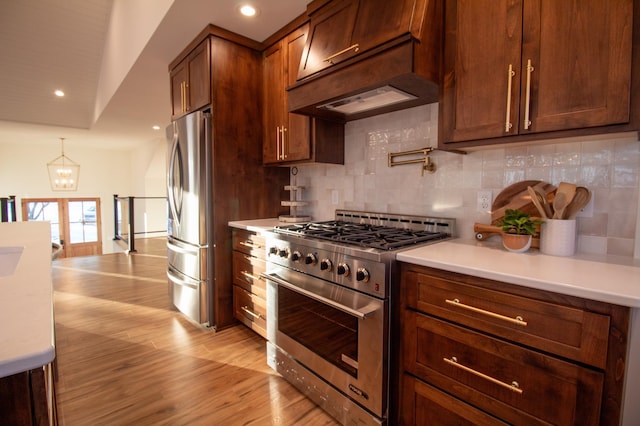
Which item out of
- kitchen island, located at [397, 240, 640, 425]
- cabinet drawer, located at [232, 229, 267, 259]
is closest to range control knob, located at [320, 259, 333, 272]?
kitchen island, located at [397, 240, 640, 425]

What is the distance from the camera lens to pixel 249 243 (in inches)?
96.6

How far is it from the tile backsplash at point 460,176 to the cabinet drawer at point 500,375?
711 millimetres

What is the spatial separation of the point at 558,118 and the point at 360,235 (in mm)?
1004

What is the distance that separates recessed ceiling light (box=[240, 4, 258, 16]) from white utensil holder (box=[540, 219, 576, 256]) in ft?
7.27

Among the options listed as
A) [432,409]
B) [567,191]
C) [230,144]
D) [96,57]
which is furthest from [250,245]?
[96,57]

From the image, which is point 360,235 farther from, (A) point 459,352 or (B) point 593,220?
(B) point 593,220

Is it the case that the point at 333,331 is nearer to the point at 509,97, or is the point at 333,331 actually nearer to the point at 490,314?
the point at 490,314

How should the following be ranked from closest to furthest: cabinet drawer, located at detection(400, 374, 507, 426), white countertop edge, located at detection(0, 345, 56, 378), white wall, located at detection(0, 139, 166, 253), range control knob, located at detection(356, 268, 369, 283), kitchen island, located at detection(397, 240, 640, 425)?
white countertop edge, located at detection(0, 345, 56, 378)
kitchen island, located at detection(397, 240, 640, 425)
cabinet drawer, located at detection(400, 374, 507, 426)
range control knob, located at detection(356, 268, 369, 283)
white wall, located at detection(0, 139, 166, 253)

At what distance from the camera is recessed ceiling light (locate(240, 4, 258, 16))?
2.16 meters

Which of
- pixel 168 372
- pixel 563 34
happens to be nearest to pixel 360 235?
pixel 563 34

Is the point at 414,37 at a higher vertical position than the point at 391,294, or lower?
higher

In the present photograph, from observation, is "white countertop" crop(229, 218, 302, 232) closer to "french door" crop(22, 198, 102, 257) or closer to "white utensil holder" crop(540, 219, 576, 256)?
"white utensil holder" crop(540, 219, 576, 256)

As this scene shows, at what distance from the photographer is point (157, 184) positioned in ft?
28.0

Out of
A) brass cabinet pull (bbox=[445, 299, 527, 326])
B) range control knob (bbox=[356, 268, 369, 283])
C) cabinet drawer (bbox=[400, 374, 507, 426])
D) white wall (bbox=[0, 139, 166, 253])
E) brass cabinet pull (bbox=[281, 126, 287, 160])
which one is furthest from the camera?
white wall (bbox=[0, 139, 166, 253])
